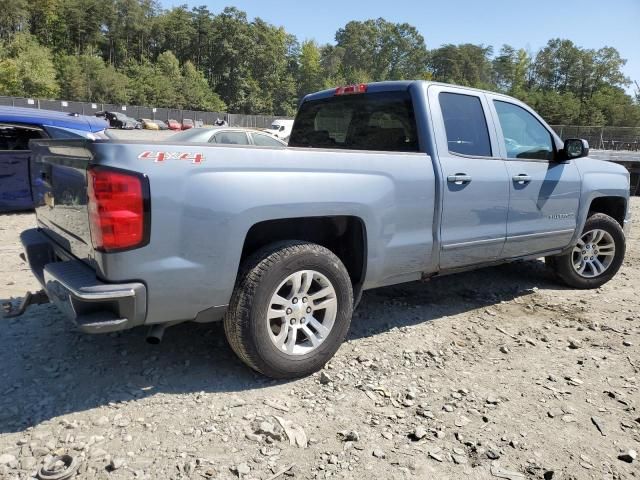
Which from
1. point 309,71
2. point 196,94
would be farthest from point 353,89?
point 309,71

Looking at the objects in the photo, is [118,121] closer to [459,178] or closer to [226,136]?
[226,136]

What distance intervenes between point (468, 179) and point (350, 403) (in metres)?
1.95

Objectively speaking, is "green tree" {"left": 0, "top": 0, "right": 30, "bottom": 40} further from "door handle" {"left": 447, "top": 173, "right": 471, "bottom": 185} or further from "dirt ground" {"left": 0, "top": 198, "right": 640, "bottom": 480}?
"door handle" {"left": 447, "top": 173, "right": 471, "bottom": 185}

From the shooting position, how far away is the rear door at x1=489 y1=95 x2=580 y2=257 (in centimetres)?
443

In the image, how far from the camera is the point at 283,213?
301 cm

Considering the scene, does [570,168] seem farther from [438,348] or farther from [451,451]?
[451,451]

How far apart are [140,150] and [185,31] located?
5104 inches

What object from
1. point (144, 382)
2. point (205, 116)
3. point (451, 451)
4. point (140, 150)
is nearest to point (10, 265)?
point (144, 382)

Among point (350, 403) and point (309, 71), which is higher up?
point (309, 71)

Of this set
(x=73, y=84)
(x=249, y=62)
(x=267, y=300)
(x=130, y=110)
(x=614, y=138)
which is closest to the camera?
(x=267, y=300)

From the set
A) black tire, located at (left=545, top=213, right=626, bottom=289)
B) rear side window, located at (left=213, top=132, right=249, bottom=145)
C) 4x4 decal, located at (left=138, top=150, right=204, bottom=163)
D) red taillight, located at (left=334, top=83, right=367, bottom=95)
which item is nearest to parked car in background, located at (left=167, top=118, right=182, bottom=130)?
rear side window, located at (left=213, top=132, right=249, bottom=145)

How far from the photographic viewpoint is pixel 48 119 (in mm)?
7652

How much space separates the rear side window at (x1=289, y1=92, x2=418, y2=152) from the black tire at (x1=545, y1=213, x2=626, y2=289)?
2.43 meters

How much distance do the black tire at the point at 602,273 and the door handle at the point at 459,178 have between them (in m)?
2.01
